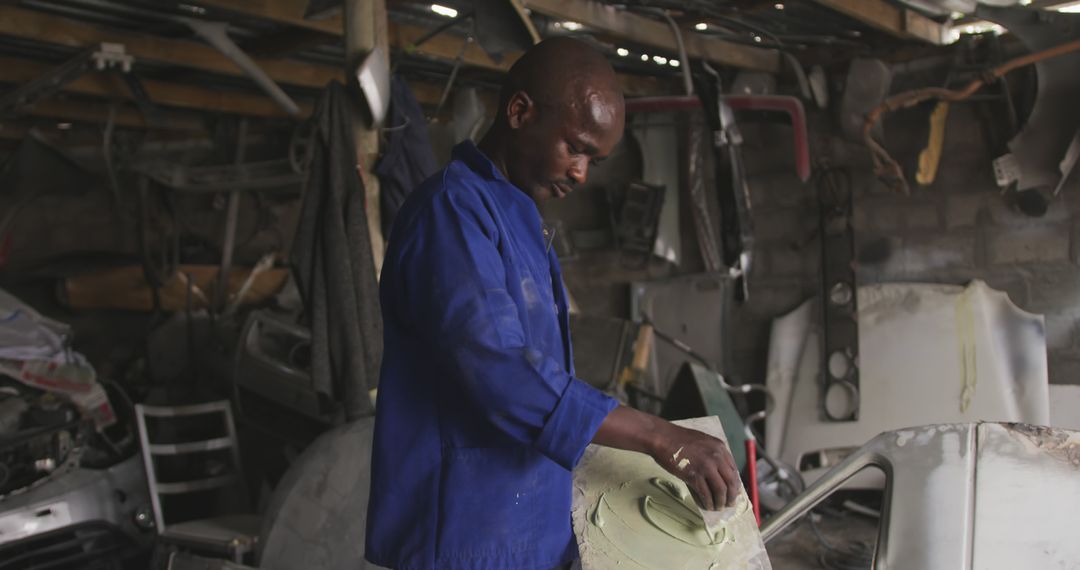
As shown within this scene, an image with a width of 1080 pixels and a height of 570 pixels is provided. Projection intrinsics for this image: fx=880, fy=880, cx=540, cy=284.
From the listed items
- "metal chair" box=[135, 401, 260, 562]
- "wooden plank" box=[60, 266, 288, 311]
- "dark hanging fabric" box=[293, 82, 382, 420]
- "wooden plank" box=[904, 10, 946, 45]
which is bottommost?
"metal chair" box=[135, 401, 260, 562]

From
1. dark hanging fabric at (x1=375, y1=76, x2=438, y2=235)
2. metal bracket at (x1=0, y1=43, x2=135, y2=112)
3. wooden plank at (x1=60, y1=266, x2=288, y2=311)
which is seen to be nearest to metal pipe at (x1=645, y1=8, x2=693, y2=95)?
dark hanging fabric at (x1=375, y1=76, x2=438, y2=235)

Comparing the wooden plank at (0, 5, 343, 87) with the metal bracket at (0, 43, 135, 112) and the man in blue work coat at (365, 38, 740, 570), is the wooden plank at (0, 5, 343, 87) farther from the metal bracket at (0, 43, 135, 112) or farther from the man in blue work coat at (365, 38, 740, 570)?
the man in blue work coat at (365, 38, 740, 570)

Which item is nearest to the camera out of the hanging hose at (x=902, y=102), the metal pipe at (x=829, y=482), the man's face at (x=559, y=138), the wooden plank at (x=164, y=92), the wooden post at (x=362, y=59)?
the man's face at (x=559, y=138)

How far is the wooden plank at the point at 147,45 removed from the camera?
13.1 ft

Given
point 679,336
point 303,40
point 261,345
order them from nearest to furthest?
Answer: point 303,40 < point 261,345 < point 679,336

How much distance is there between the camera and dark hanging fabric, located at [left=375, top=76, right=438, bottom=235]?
3.57 m

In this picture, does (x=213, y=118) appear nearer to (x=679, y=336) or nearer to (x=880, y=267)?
(x=679, y=336)

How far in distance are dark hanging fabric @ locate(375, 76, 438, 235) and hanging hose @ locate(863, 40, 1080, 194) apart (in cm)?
252

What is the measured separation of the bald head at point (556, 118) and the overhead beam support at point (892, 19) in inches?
116

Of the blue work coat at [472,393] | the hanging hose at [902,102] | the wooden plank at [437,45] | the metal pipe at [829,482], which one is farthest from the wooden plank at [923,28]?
the blue work coat at [472,393]

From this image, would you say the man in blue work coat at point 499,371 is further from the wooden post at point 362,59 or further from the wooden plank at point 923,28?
the wooden plank at point 923,28

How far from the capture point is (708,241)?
5664 millimetres

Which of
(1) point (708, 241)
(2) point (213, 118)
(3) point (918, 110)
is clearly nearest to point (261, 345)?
(2) point (213, 118)

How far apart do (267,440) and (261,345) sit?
763mm
